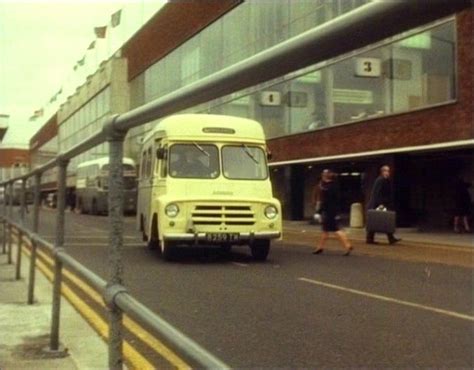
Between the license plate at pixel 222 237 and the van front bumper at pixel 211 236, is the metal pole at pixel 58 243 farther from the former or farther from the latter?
the license plate at pixel 222 237

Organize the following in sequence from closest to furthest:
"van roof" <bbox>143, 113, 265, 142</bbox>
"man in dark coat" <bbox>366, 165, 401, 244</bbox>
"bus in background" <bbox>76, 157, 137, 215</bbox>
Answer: "bus in background" <bbox>76, 157, 137, 215</bbox>
"van roof" <bbox>143, 113, 265, 142</bbox>
"man in dark coat" <bbox>366, 165, 401, 244</bbox>

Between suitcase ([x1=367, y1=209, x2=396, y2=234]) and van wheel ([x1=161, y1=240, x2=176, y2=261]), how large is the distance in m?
6.00

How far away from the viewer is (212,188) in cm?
1161

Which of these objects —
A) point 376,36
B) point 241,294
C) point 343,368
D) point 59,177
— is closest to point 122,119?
point 376,36

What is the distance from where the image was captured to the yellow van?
1129 centimetres

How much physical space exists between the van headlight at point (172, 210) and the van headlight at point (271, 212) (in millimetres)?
1461

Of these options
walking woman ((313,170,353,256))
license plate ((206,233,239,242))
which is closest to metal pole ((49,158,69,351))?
license plate ((206,233,239,242))

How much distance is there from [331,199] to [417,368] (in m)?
9.16

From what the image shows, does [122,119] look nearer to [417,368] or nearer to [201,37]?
[417,368]

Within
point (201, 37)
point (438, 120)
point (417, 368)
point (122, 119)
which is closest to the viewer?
point (122, 119)

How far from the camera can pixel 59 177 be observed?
4.79 m

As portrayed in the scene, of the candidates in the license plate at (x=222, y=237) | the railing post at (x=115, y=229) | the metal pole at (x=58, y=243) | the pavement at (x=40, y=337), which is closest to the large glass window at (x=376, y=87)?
the license plate at (x=222, y=237)

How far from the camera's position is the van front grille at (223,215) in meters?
11.3

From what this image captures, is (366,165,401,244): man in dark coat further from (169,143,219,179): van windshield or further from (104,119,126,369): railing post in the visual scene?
(104,119,126,369): railing post
